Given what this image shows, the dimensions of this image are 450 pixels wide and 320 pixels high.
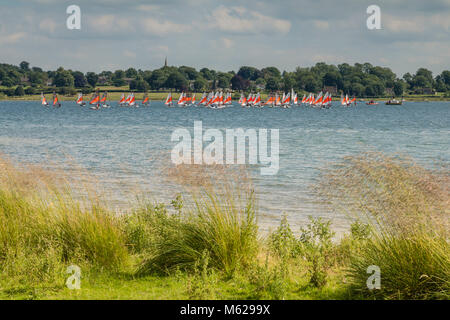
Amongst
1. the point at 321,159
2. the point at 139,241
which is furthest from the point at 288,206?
the point at 321,159

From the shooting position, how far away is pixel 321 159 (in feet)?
104

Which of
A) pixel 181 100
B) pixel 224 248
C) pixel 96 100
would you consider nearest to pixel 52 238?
pixel 224 248

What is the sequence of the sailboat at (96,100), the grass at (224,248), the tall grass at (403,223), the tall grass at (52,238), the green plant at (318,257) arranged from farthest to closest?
the sailboat at (96,100)
the tall grass at (52,238)
the green plant at (318,257)
the grass at (224,248)
the tall grass at (403,223)

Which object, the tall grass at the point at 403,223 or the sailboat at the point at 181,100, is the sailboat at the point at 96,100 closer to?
the sailboat at the point at 181,100

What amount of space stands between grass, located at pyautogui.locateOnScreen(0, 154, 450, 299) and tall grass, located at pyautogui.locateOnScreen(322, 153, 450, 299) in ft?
0.04

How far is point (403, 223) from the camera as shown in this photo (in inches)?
263

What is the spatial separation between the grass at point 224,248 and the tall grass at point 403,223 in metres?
0.01

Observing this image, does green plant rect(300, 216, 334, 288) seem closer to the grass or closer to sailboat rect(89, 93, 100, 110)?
the grass

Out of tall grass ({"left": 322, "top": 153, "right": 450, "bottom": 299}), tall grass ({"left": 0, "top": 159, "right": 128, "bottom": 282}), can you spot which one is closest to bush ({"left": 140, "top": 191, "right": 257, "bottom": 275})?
tall grass ({"left": 0, "top": 159, "right": 128, "bottom": 282})

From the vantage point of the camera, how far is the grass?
261 inches

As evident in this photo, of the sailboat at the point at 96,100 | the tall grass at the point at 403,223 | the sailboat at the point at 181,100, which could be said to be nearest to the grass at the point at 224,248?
the tall grass at the point at 403,223

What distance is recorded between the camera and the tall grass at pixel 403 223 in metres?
6.45
